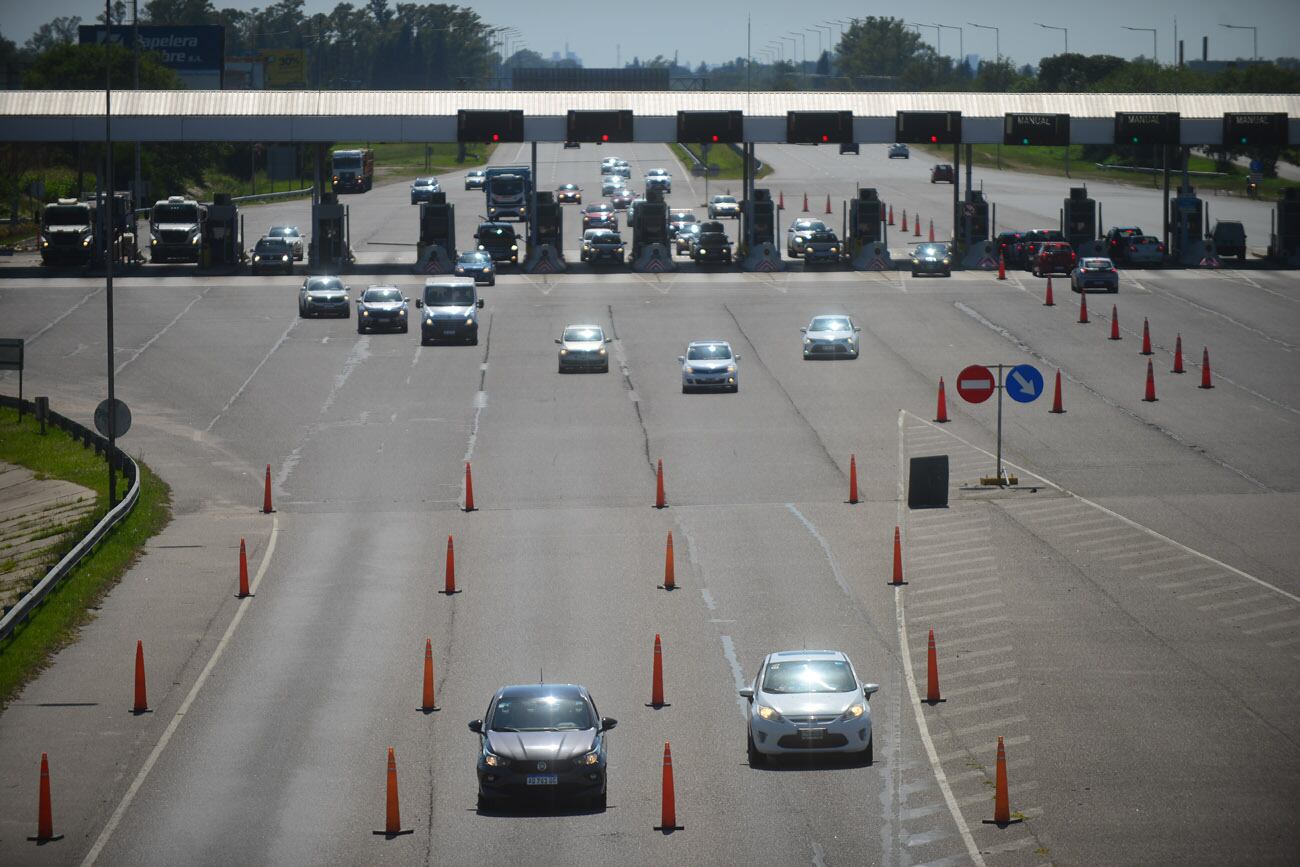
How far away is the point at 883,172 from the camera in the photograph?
13488 centimetres

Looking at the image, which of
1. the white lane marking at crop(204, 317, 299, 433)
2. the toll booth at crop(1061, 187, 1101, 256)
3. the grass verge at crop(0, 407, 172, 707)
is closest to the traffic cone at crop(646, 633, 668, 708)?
the grass verge at crop(0, 407, 172, 707)

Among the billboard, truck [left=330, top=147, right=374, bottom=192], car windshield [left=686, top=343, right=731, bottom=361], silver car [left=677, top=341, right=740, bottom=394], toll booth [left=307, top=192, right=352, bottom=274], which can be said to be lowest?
silver car [left=677, top=341, right=740, bottom=394]

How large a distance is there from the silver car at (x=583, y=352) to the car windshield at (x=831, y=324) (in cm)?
649

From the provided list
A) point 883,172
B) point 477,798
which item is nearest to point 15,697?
point 477,798

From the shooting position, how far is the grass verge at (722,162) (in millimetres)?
137750

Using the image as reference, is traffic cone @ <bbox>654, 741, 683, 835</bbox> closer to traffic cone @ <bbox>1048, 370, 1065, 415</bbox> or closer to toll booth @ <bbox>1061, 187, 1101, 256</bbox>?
traffic cone @ <bbox>1048, 370, 1065, 415</bbox>

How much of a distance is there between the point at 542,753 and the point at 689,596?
33.9 ft

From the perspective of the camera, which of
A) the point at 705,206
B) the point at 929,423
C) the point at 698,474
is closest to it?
the point at 698,474

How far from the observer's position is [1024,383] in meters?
36.2

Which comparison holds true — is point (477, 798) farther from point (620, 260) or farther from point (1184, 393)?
point (620, 260)

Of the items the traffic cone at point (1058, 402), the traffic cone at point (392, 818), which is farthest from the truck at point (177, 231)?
the traffic cone at point (392, 818)

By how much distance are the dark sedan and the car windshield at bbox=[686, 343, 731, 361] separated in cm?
2987

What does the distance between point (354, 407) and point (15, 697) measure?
75.9ft

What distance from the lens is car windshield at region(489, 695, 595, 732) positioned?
19531 millimetres
